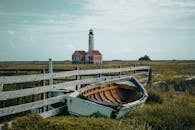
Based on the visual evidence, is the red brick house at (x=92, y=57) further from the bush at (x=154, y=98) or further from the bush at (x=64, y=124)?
the bush at (x=64, y=124)

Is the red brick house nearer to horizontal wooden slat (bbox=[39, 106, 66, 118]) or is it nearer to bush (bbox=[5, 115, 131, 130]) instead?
horizontal wooden slat (bbox=[39, 106, 66, 118])

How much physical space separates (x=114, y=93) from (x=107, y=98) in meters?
1.05

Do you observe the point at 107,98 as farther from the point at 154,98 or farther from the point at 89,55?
the point at 89,55

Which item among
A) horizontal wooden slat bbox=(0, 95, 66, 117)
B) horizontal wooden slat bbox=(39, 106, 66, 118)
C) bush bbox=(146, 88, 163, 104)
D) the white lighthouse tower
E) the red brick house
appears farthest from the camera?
the red brick house

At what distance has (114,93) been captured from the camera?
13.1 metres

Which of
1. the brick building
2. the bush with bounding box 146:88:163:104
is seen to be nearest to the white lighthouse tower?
the brick building

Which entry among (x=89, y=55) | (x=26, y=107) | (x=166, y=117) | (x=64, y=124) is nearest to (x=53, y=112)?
(x=64, y=124)

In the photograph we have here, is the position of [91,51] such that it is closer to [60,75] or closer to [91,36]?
[91,36]

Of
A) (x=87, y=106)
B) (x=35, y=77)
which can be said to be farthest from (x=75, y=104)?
(x=35, y=77)

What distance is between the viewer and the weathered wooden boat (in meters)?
9.39

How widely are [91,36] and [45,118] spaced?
90.6 meters

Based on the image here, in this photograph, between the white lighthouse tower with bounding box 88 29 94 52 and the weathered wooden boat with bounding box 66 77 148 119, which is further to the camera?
the white lighthouse tower with bounding box 88 29 94 52

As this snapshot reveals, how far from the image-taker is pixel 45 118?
8.90 metres

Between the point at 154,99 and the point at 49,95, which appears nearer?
the point at 49,95
